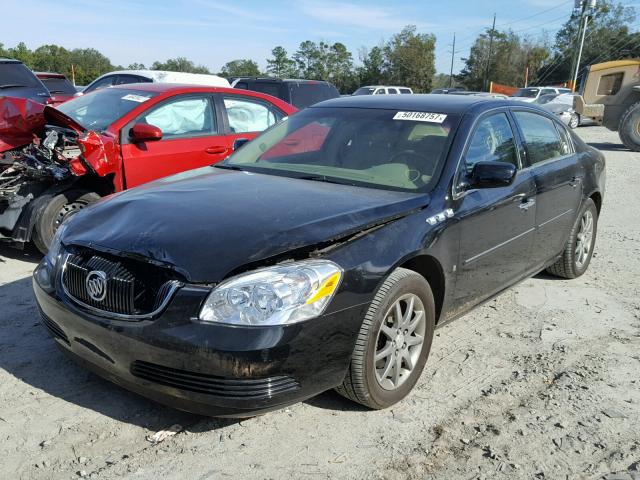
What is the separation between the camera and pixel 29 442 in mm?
2699

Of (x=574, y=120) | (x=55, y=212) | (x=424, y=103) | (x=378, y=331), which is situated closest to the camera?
(x=378, y=331)

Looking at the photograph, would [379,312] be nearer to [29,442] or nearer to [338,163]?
[338,163]

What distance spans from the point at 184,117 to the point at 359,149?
3.02 meters

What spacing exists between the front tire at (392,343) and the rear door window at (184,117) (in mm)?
3823

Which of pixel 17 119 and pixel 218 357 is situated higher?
pixel 17 119

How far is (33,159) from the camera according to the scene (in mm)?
5391

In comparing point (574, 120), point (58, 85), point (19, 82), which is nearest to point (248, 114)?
point (19, 82)

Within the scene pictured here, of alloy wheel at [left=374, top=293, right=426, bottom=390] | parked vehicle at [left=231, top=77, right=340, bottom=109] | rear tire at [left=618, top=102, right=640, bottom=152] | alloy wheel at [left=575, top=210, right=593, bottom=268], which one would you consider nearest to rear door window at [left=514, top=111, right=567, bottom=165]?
alloy wheel at [left=575, top=210, right=593, bottom=268]

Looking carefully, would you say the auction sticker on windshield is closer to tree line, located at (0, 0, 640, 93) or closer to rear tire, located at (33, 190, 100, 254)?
rear tire, located at (33, 190, 100, 254)

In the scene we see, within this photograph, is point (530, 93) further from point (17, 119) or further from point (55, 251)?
point (55, 251)

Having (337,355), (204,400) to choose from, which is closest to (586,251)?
(337,355)

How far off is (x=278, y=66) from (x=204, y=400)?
2906 inches

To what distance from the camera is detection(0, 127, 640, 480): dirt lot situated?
260cm

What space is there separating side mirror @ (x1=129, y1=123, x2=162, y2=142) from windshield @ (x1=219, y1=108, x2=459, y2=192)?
1.51 m
